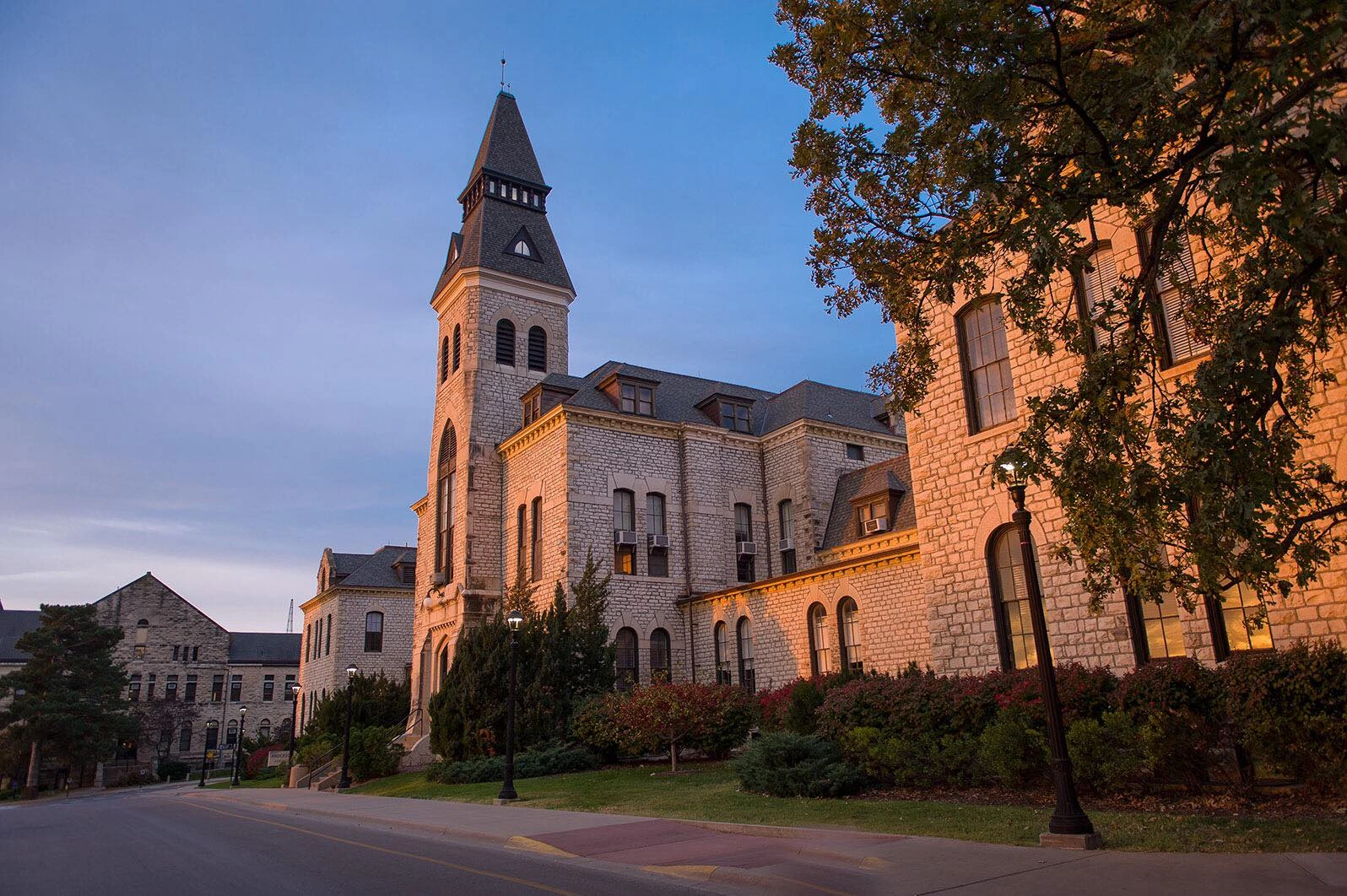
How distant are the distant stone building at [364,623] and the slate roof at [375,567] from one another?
49 millimetres

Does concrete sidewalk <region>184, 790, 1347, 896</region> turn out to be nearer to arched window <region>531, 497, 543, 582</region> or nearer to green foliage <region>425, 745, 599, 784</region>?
green foliage <region>425, 745, 599, 784</region>

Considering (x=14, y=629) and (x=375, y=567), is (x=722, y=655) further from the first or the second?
(x=14, y=629)

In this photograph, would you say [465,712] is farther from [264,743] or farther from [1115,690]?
[264,743]

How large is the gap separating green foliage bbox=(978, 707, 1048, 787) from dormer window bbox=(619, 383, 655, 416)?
69.0 ft

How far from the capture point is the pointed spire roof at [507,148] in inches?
1580

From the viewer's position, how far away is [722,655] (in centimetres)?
2917

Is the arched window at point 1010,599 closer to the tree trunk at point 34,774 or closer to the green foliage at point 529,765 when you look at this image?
the green foliage at point 529,765

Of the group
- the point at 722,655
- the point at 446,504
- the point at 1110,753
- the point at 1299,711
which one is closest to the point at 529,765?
the point at 722,655

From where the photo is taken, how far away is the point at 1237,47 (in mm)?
7125

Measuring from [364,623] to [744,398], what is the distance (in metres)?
28.2

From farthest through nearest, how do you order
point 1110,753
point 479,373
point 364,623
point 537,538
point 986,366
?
point 364,623
point 479,373
point 537,538
point 986,366
point 1110,753

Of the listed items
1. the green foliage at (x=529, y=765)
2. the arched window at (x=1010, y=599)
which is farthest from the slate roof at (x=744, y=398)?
the arched window at (x=1010, y=599)

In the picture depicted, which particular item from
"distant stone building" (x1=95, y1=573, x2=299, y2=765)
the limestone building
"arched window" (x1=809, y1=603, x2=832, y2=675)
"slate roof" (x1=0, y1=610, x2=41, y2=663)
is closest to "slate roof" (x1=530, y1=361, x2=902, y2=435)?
the limestone building

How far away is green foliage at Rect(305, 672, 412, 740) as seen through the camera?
35.1 metres
